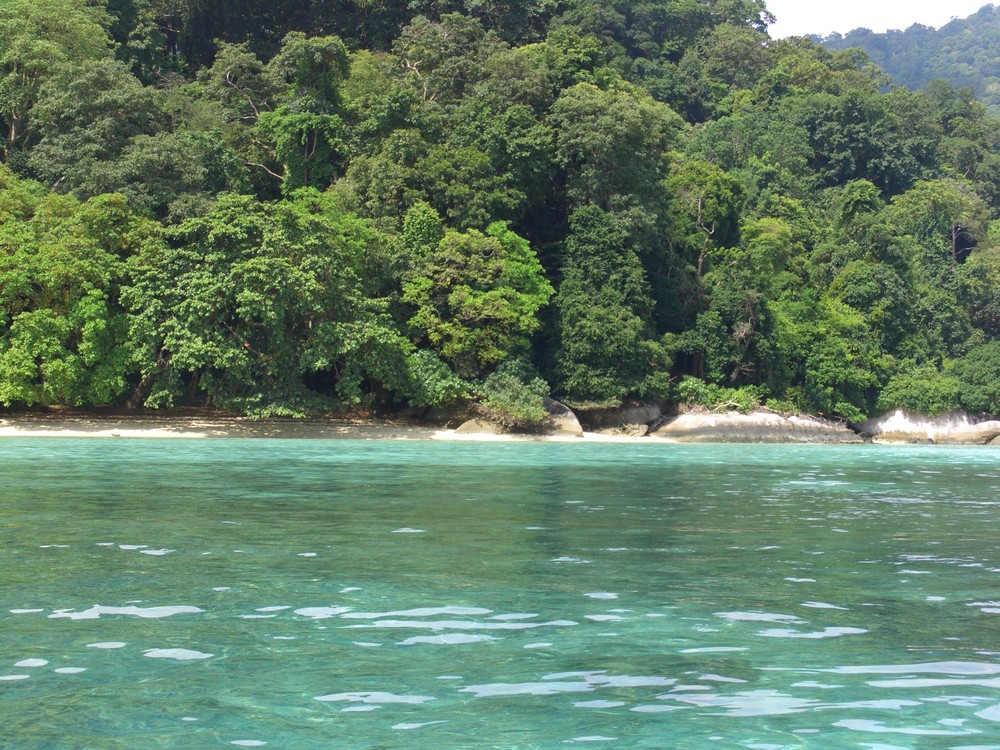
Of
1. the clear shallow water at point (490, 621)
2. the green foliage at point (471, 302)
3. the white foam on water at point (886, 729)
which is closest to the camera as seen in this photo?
the white foam on water at point (886, 729)

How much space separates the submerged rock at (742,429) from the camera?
39.8 m

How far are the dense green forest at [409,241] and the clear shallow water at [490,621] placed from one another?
16691mm

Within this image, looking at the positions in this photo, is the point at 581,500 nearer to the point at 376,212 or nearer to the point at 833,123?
the point at 376,212

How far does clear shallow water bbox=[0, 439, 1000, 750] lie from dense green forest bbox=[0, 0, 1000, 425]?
54.8 feet

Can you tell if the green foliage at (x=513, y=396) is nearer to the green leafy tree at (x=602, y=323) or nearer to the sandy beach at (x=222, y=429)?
the sandy beach at (x=222, y=429)

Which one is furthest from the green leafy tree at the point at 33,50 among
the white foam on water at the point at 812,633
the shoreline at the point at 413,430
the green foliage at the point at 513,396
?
the white foam on water at the point at 812,633

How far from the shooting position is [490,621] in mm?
8523

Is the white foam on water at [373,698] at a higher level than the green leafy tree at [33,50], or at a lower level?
lower

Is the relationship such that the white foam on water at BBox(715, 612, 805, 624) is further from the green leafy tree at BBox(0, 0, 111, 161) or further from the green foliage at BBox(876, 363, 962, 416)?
the green foliage at BBox(876, 363, 962, 416)

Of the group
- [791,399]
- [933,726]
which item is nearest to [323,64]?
[791,399]

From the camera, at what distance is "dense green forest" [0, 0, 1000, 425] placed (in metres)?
34.0

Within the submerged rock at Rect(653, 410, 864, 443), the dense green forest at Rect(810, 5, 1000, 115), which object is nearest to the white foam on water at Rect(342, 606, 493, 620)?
the submerged rock at Rect(653, 410, 864, 443)

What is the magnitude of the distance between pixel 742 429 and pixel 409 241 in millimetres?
13287

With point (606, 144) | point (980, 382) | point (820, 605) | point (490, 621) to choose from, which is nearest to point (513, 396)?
point (606, 144)
